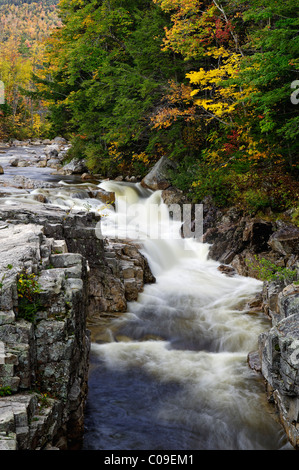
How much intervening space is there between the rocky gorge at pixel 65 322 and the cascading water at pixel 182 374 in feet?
1.21

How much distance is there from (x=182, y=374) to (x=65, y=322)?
3.18m

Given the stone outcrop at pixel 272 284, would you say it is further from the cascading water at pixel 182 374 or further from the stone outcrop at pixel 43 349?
the stone outcrop at pixel 43 349

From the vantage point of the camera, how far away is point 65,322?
4.74 meters

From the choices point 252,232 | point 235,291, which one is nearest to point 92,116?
point 252,232

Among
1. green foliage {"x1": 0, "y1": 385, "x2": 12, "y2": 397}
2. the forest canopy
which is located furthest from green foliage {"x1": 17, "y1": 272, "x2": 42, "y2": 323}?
the forest canopy

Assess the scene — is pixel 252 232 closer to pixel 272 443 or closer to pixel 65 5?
pixel 272 443

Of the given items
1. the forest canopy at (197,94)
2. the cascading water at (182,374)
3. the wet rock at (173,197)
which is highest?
the forest canopy at (197,94)

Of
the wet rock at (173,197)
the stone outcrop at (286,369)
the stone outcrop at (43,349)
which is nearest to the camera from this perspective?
the stone outcrop at (43,349)

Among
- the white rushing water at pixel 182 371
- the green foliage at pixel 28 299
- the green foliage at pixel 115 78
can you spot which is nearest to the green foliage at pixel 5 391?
the green foliage at pixel 28 299

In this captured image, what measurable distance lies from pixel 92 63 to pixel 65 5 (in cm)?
765

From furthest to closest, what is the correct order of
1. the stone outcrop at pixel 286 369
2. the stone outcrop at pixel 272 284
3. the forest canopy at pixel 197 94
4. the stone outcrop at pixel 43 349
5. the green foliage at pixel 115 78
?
the green foliage at pixel 115 78
the forest canopy at pixel 197 94
the stone outcrop at pixel 272 284
the stone outcrop at pixel 286 369
the stone outcrop at pixel 43 349

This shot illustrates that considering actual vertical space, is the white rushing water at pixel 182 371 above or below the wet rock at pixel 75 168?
below

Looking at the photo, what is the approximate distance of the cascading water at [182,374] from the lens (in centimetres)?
562

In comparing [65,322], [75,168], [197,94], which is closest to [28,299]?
[65,322]
